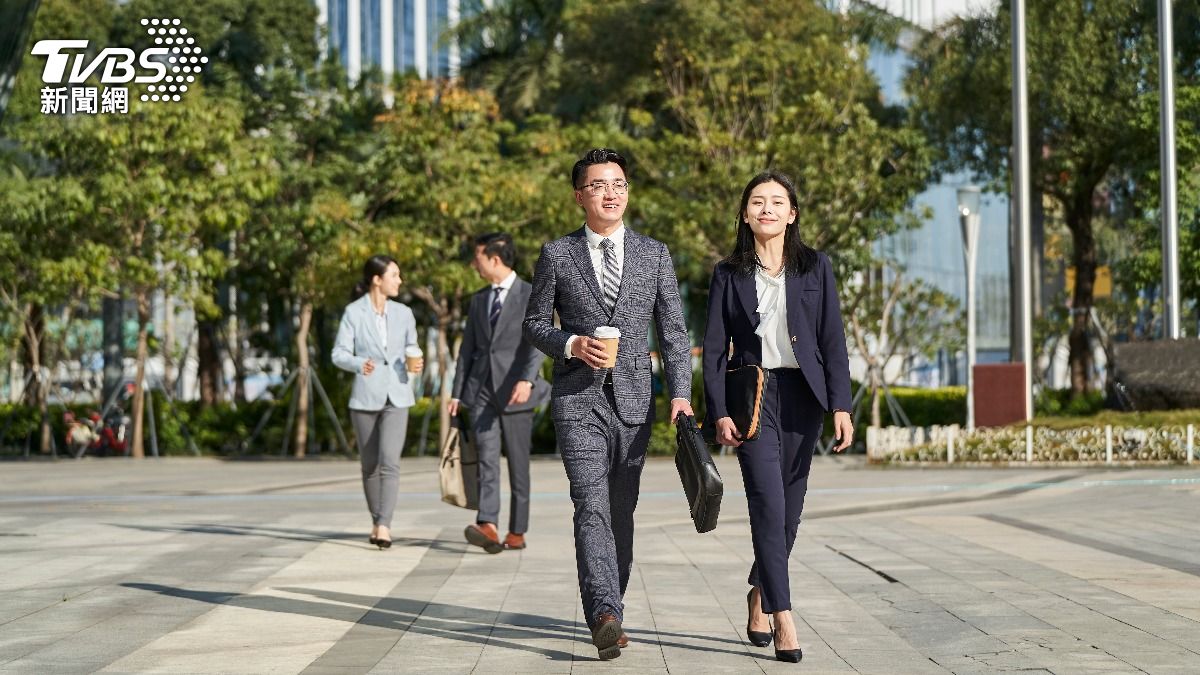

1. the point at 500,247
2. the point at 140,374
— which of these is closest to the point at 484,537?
the point at 500,247

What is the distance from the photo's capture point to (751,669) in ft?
20.5

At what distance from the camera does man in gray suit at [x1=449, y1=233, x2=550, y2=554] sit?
10.6m

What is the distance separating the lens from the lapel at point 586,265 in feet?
22.0

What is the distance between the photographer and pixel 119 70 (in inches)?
1251

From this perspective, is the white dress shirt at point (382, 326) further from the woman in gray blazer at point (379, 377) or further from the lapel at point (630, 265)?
the lapel at point (630, 265)

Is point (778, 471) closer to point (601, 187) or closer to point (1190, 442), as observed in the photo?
point (601, 187)

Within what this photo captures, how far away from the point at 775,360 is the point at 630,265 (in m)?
0.65

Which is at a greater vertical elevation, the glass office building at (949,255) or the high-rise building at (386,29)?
the high-rise building at (386,29)

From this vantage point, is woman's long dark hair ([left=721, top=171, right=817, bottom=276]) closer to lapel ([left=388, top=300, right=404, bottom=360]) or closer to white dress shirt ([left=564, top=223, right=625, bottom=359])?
white dress shirt ([left=564, top=223, right=625, bottom=359])

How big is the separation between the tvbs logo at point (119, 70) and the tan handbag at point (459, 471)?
62.7 ft

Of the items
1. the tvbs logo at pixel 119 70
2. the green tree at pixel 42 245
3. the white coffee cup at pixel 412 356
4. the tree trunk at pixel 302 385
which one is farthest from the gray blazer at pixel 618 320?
the tree trunk at pixel 302 385

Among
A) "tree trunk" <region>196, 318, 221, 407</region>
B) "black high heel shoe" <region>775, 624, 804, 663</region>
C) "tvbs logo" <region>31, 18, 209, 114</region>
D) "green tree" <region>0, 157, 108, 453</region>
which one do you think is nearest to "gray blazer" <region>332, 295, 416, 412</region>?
"black high heel shoe" <region>775, 624, 804, 663</region>

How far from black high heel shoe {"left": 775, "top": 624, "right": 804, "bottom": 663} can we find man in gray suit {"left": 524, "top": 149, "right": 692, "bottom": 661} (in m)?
0.57

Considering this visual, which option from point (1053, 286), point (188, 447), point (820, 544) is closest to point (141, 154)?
point (188, 447)
